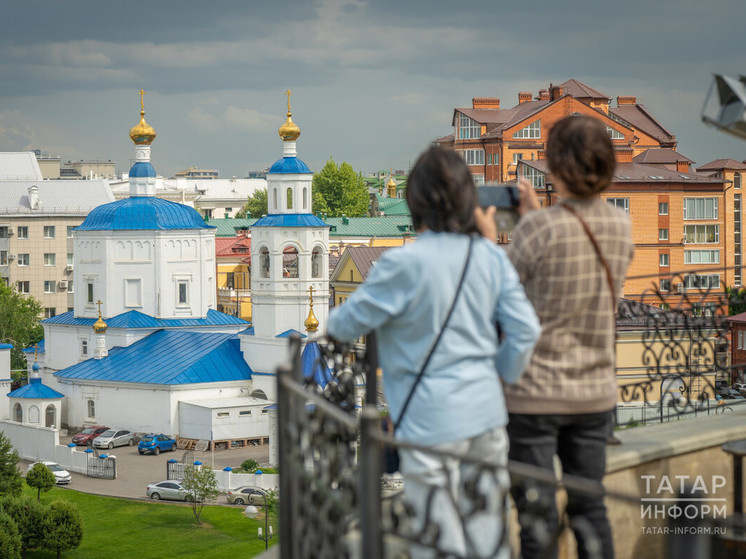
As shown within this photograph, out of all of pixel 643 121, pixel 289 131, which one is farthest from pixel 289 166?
pixel 643 121

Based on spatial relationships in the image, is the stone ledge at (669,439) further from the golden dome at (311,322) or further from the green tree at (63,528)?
the golden dome at (311,322)

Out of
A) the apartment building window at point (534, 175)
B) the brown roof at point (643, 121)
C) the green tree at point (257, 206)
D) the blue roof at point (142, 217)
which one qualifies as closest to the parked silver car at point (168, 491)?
the blue roof at point (142, 217)

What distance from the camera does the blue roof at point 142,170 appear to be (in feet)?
154

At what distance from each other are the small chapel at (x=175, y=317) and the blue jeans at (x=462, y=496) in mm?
32760

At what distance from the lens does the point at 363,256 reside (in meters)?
50.7

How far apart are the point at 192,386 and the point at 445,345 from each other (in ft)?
122

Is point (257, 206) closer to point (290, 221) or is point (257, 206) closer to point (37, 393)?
point (37, 393)

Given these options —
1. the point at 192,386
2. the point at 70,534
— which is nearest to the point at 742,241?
the point at 192,386

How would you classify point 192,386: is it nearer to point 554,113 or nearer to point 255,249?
point 255,249

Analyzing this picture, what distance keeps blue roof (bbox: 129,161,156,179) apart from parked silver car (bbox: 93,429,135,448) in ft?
35.9

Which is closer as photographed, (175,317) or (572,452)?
(572,452)

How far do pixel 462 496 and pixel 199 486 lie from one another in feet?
96.5

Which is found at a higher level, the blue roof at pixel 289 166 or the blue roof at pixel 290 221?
the blue roof at pixel 289 166

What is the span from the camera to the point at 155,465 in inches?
1484
